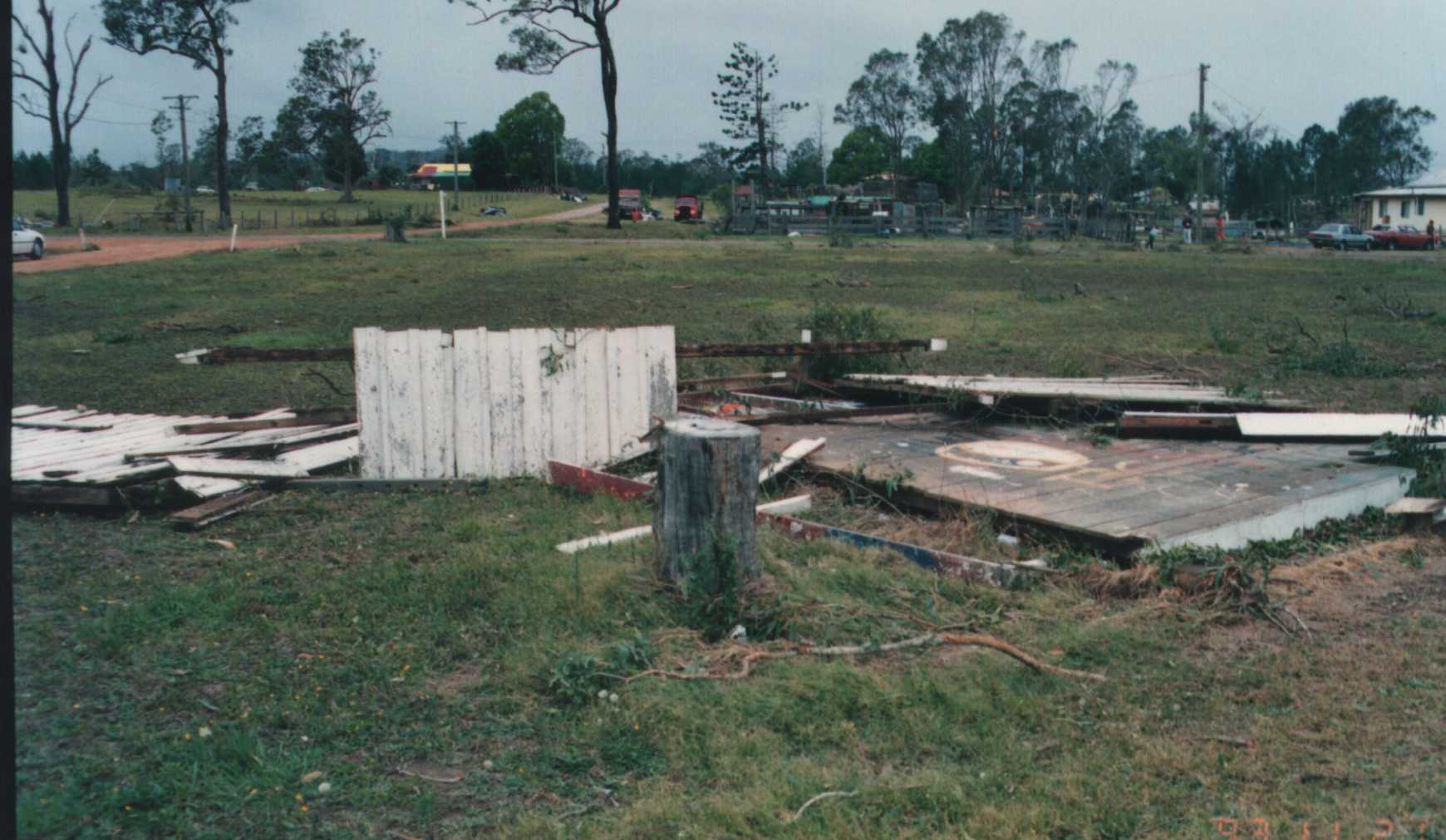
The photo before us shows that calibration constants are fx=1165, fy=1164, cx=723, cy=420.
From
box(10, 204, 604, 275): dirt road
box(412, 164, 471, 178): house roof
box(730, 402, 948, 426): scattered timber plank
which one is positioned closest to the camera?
box(730, 402, 948, 426): scattered timber plank

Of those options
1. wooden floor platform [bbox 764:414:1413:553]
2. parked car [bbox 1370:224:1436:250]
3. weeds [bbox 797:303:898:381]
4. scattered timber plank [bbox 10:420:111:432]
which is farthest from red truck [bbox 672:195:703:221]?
wooden floor platform [bbox 764:414:1413:553]

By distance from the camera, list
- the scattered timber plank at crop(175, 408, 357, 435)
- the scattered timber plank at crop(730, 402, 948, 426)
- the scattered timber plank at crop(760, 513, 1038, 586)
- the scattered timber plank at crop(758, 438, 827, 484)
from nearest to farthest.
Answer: the scattered timber plank at crop(760, 513, 1038, 586), the scattered timber plank at crop(758, 438, 827, 484), the scattered timber plank at crop(175, 408, 357, 435), the scattered timber plank at crop(730, 402, 948, 426)

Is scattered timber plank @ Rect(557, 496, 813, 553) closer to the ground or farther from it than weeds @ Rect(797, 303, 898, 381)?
closer to the ground

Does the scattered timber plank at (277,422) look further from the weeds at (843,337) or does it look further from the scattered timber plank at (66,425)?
the weeds at (843,337)

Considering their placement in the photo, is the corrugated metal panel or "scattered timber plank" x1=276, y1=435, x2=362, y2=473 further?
"scattered timber plank" x1=276, y1=435, x2=362, y2=473

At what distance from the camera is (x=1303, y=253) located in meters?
41.1

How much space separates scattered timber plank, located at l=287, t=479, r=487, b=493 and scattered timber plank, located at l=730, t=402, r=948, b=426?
85.9 inches

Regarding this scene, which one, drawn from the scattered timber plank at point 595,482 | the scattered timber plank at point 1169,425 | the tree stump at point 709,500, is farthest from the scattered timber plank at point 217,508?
the scattered timber plank at point 1169,425

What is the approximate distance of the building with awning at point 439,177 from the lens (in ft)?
311

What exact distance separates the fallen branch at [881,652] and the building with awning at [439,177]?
90592 millimetres

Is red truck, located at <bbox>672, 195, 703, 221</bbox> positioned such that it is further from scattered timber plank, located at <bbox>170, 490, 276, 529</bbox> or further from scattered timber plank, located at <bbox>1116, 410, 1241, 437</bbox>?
scattered timber plank, located at <bbox>170, 490, 276, 529</bbox>

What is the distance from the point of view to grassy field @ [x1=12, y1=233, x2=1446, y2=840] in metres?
3.32

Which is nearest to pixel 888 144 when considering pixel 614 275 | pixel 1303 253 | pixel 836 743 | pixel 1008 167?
pixel 1008 167

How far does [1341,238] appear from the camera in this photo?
48875 mm
